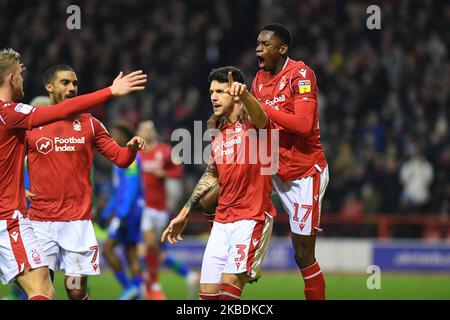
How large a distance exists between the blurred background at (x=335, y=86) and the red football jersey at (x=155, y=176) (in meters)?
1.97

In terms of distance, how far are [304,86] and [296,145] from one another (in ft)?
2.05

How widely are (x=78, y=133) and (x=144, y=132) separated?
17.1ft

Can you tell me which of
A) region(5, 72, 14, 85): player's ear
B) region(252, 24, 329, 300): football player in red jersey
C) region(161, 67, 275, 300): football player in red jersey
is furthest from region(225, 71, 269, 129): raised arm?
region(5, 72, 14, 85): player's ear

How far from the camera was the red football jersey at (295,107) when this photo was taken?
339 inches

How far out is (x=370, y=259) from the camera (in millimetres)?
18562

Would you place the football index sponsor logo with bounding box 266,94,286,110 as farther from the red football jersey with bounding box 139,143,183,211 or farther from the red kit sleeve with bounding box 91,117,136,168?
the red football jersey with bounding box 139,143,183,211

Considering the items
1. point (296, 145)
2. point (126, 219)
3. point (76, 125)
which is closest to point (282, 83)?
→ point (296, 145)

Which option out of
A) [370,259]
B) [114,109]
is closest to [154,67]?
[114,109]

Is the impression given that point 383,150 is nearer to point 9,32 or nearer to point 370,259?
point 370,259

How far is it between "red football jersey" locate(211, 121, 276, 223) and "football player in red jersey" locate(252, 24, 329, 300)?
Result: 508mm

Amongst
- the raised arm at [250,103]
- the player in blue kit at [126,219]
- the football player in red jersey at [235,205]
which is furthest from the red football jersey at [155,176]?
the raised arm at [250,103]

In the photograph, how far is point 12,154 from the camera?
25.5 feet

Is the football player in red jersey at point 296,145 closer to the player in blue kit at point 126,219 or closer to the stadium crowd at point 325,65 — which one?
the player in blue kit at point 126,219

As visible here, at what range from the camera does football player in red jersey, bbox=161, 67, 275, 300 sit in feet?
26.3
